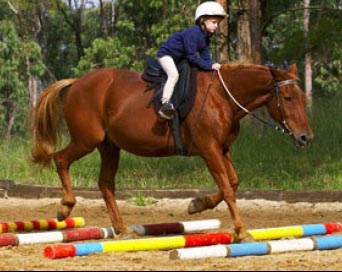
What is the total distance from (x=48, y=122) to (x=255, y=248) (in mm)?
3964

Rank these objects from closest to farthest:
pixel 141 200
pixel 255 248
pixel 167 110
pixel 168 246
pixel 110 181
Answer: pixel 255 248 → pixel 168 246 → pixel 167 110 → pixel 110 181 → pixel 141 200

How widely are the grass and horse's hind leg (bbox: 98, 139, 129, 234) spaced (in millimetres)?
4675

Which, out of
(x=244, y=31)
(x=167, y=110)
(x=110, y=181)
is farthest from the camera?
(x=244, y=31)

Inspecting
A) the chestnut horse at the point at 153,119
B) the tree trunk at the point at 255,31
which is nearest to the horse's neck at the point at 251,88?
the chestnut horse at the point at 153,119

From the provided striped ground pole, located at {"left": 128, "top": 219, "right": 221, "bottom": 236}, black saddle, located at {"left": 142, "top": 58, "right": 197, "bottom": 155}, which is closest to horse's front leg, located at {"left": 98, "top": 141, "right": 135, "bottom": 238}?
striped ground pole, located at {"left": 128, "top": 219, "right": 221, "bottom": 236}

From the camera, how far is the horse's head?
862 cm

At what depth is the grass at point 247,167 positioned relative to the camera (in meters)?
15.1

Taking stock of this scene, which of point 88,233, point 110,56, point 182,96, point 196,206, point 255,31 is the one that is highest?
point 182,96

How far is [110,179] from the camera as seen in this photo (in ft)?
32.3

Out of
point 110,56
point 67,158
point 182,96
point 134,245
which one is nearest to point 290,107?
point 182,96

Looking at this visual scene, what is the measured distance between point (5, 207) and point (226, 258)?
20.6ft

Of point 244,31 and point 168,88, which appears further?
point 244,31

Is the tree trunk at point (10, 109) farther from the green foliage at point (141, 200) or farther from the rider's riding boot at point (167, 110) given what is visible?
the rider's riding boot at point (167, 110)

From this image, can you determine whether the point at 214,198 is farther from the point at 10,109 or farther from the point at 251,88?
the point at 10,109
